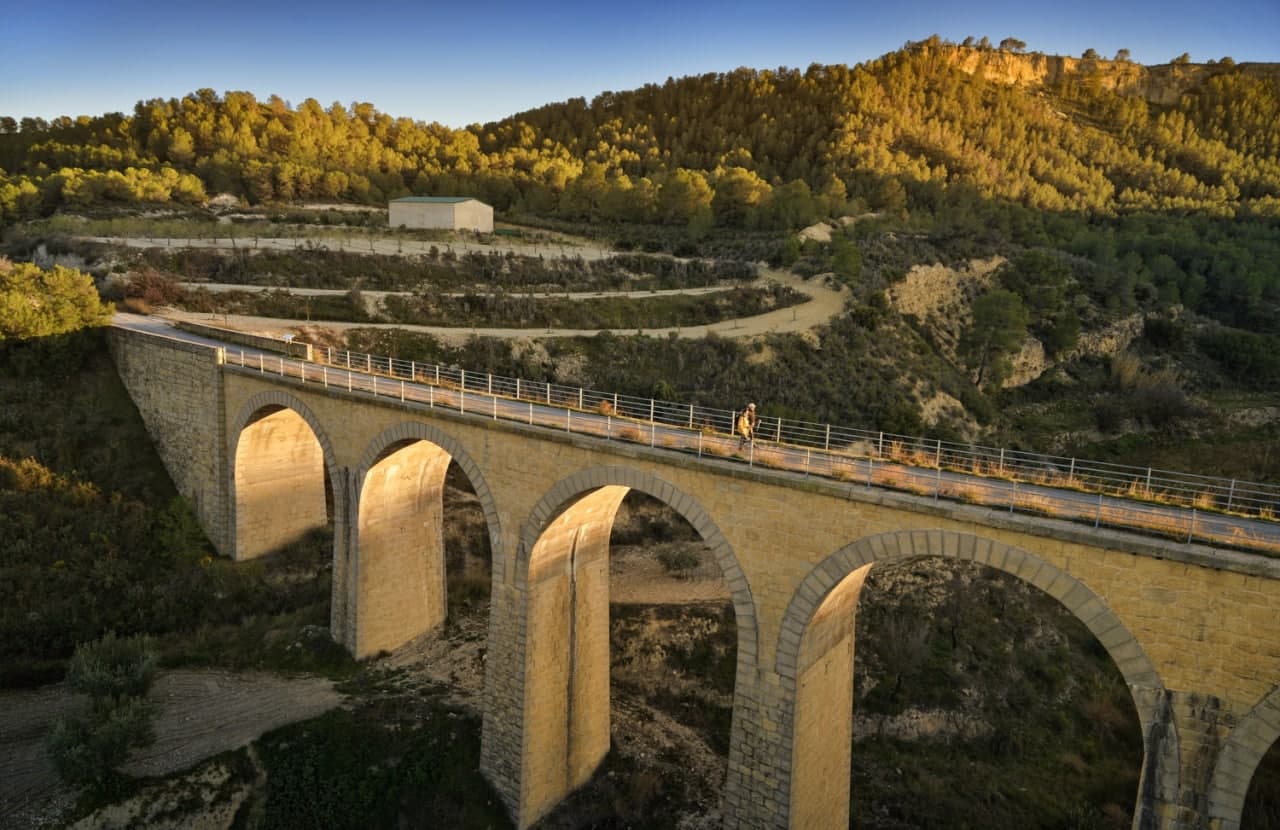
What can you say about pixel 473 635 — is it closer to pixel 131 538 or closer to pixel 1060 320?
pixel 131 538

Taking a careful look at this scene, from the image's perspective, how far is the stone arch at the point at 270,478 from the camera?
25094 mm

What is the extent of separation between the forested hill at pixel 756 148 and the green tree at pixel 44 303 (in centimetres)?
3573

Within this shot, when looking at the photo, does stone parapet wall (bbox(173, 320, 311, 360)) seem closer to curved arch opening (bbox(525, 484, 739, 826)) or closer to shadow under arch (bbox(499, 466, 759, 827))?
shadow under arch (bbox(499, 466, 759, 827))

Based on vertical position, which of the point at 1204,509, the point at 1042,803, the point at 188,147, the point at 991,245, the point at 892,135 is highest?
the point at 892,135

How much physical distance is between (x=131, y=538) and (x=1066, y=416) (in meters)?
47.0

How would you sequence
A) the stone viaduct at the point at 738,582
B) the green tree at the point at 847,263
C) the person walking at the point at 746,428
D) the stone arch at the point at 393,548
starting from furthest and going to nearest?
the green tree at the point at 847,263 < the stone arch at the point at 393,548 < the person walking at the point at 746,428 < the stone viaduct at the point at 738,582

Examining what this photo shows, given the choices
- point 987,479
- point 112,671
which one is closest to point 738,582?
point 987,479

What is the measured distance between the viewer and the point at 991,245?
58.2 metres

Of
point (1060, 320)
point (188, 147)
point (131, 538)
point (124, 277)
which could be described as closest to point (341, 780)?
point (131, 538)

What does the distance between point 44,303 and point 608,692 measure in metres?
27.6

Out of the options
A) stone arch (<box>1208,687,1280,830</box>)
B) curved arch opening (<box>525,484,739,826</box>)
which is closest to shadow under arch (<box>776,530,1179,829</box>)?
stone arch (<box>1208,687,1280,830</box>)

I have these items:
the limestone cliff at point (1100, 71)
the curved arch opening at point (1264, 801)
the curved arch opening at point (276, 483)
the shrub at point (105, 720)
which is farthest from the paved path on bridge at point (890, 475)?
the limestone cliff at point (1100, 71)

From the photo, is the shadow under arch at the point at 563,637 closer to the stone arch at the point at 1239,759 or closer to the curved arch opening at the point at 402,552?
the curved arch opening at the point at 402,552

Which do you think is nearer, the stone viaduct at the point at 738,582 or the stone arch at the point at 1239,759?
the stone arch at the point at 1239,759
